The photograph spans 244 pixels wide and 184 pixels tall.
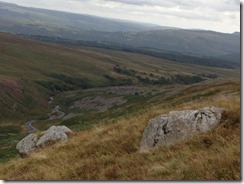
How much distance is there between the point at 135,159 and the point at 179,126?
2.49 metres

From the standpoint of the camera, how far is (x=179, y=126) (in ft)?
49.4

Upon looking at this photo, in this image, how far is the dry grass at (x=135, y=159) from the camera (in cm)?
1105

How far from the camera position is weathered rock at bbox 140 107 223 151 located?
14.7m

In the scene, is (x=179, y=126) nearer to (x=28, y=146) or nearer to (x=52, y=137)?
(x=52, y=137)

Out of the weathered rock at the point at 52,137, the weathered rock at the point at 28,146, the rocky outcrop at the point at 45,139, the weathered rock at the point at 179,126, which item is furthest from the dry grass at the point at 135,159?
the weathered rock at the point at 28,146

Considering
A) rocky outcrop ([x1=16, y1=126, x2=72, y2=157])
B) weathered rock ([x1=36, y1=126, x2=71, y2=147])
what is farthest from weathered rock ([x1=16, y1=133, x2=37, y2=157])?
weathered rock ([x1=36, y1=126, x2=71, y2=147])

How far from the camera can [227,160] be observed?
10867mm

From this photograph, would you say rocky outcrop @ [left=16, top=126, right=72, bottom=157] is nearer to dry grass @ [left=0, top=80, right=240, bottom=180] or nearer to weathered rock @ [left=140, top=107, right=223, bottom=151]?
dry grass @ [left=0, top=80, right=240, bottom=180]

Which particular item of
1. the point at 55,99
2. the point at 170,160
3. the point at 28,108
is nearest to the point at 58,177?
the point at 170,160

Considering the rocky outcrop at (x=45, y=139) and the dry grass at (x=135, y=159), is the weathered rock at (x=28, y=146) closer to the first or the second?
the rocky outcrop at (x=45, y=139)

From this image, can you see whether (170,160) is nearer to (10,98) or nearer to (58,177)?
(58,177)

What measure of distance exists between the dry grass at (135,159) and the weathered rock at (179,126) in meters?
0.44

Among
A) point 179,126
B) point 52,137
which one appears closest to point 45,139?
point 52,137

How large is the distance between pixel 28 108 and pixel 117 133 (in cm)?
15840
